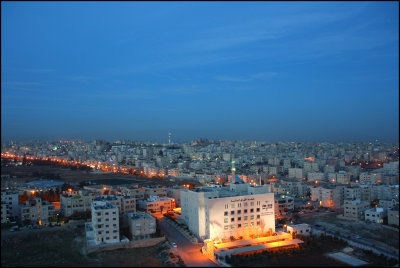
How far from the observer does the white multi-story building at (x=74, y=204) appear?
357 inches

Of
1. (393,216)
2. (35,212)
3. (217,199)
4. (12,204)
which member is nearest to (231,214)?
(217,199)

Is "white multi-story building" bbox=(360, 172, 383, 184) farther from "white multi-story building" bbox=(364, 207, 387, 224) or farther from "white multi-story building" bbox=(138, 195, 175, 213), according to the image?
"white multi-story building" bbox=(138, 195, 175, 213)

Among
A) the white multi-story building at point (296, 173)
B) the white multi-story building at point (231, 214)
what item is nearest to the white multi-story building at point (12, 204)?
the white multi-story building at point (231, 214)

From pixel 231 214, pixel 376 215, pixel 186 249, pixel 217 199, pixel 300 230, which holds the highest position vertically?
pixel 217 199

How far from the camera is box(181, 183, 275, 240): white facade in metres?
7.13

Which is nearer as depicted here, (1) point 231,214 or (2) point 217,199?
(2) point 217,199

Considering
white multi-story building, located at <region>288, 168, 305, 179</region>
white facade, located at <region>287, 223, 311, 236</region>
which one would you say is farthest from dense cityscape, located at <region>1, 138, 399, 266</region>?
white multi-story building, located at <region>288, 168, 305, 179</region>

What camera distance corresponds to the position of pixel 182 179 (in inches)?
717

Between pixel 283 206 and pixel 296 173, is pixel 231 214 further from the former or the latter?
pixel 296 173

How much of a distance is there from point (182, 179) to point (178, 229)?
1007 cm

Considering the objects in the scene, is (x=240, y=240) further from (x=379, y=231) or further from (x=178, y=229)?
(x=379, y=231)

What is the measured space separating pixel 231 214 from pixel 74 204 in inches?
168

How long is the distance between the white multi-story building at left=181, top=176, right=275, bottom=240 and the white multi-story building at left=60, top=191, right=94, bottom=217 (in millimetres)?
3125

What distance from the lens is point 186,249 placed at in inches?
267
